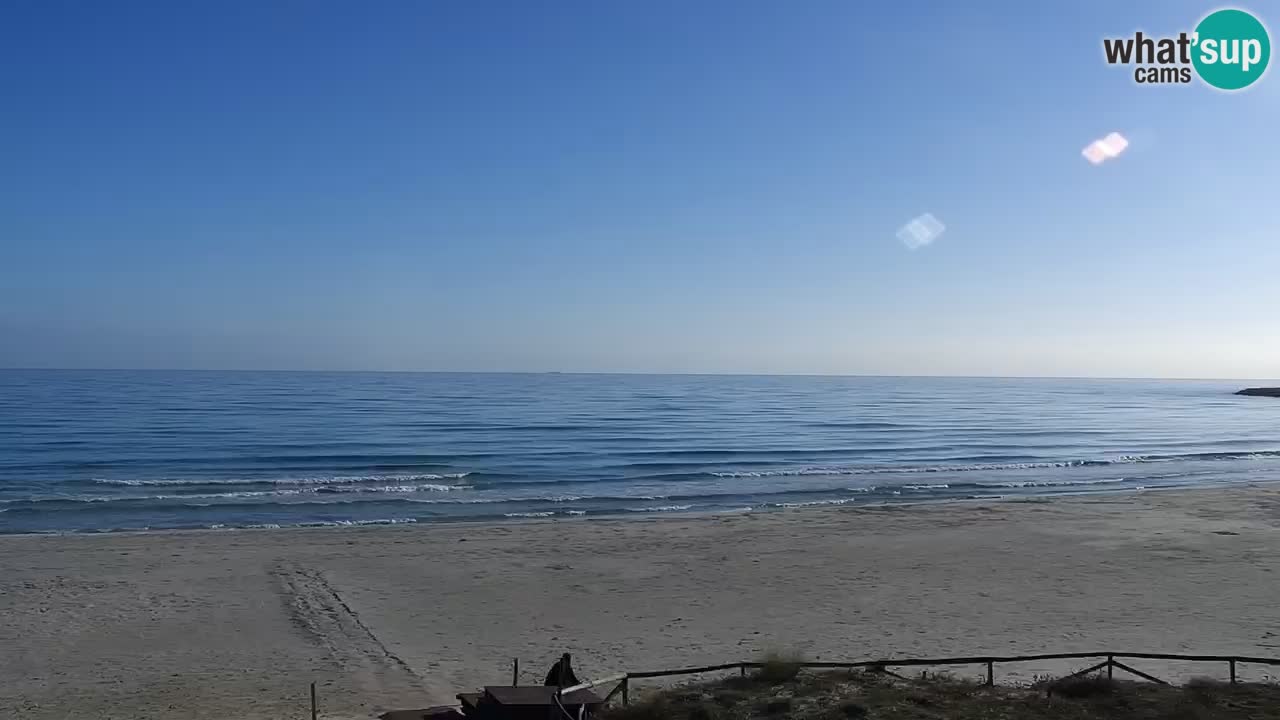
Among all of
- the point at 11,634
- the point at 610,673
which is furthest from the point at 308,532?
the point at 610,673

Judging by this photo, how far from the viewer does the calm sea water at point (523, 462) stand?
1198 inches

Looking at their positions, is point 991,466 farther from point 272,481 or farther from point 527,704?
point 527,704

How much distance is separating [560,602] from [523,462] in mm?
23757

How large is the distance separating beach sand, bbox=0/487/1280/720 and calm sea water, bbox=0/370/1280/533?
15.9ft

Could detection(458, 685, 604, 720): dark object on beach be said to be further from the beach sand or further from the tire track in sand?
the tire track in sand

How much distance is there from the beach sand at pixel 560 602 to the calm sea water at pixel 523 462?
4855 millimetres

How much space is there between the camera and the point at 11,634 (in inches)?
612

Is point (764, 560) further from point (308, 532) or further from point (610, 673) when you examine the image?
point (308, 532)

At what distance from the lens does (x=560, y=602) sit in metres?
18.2

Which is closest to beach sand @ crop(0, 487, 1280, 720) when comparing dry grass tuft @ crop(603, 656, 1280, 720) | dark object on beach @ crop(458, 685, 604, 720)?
dry grass tuft @ crop(603, 656, 1280, 720)

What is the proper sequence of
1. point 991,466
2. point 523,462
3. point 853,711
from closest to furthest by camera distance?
point 853,711 → point 523,462 → point 991,466

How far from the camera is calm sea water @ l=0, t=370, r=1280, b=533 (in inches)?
1198

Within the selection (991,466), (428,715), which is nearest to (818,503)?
(991,466)

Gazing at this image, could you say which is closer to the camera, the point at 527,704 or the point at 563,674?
the point at 527,704
